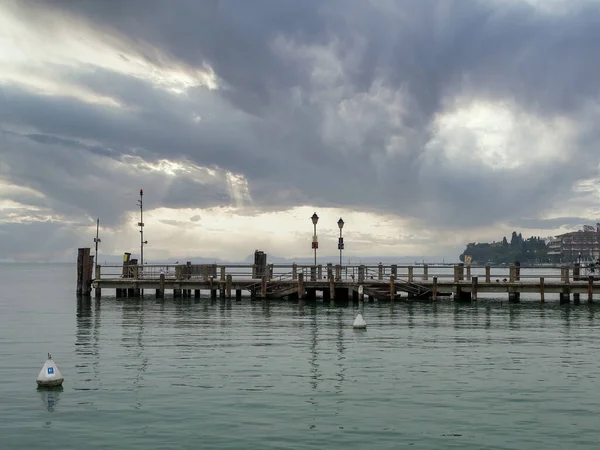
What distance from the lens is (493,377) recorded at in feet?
62.5

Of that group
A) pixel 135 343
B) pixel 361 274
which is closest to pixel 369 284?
pixel 361 274

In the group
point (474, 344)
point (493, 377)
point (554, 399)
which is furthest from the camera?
point (474, 344)

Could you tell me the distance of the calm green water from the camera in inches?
528

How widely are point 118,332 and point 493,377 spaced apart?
1821cm

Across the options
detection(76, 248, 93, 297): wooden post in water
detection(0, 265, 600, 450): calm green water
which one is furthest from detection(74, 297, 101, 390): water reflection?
detection(76, 248, 93, 297): wooden post in water

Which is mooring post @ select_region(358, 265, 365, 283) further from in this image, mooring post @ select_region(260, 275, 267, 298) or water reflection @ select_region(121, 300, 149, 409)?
water reflection @ select_region(121, 300, 149, 409)

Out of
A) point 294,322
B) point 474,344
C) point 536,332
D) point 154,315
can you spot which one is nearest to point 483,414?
point 474,344

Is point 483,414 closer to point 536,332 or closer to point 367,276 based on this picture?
point 536,332

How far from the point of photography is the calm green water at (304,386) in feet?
44.0

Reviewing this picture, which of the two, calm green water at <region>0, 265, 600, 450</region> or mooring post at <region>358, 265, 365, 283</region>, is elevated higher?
mooring post at <region>358, 265, 365, 283</region>

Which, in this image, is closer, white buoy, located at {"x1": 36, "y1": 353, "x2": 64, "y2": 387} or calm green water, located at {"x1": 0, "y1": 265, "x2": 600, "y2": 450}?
calm green water, located at {"x1": 0, "y1": 265, "x2": 600, "y2": 450}

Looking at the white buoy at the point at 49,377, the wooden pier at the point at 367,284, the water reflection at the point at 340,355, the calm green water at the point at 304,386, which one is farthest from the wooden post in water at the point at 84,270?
the white buoy at the point at 49,377

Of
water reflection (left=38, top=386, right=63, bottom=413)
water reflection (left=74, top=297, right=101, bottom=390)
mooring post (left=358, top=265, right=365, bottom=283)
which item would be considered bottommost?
water reflection (left=38, top=386, right=63, bottom=413)

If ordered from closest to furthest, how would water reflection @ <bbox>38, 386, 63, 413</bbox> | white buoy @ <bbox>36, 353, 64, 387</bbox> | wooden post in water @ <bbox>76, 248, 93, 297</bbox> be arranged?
water reflection @ <bbox>38, 386, 63, 413</bbox>
white buoy @ <bbox>36, 353, 64, 387</bbox>
wooden post in water @ <bbox>76, 248, 93, 297</bbox>
